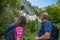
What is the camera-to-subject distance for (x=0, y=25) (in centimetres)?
1423

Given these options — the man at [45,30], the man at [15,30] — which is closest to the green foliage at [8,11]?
the man at [45,30]

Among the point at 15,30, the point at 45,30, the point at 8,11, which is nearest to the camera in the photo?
the point at 15,30

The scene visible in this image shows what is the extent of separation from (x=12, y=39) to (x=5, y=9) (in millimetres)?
8375

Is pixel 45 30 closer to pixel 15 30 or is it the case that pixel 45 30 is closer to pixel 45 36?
pixel 45 36

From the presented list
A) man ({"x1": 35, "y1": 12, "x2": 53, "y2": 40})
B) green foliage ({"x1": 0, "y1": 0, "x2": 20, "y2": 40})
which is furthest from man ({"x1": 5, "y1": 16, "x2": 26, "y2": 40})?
green foliage ({"x1": 0, "y1": 0, "x2": 20, "y2": 40})

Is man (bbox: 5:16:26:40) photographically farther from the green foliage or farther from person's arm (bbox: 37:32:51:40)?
the green foliage

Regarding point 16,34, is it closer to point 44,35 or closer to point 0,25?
point 44,35

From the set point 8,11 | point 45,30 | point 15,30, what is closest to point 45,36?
point 45,30

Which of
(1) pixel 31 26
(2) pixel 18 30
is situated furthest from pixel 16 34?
(1) pixel 31 26

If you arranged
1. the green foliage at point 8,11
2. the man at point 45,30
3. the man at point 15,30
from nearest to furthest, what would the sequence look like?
the man at point 15,30 < the man at point 45,30 < the green foliage at point 8,11

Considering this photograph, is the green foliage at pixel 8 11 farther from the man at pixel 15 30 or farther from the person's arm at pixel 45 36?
the man at pixel 15 30

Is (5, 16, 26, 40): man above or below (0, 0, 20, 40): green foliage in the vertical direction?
below

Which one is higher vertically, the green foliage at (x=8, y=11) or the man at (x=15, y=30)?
the green foliage at (x=8, y=11)

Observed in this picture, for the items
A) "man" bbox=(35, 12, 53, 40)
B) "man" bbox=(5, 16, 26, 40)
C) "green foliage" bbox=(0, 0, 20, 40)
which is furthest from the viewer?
"green foliage" bbox=(0, 0, 20, 40)
